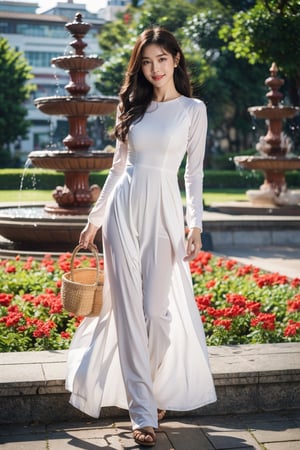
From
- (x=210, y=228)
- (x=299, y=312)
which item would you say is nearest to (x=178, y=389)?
(x=299, y=312)

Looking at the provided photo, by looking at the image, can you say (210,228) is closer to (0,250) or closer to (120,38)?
(0,250)

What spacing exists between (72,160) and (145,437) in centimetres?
786

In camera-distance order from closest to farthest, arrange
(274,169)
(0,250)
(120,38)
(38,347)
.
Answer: (38,347) → (0,250) → (274,169) → (120,38)

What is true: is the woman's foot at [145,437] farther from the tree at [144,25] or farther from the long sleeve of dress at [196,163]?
the tree at [144,25]

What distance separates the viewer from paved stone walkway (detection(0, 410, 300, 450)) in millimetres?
4023

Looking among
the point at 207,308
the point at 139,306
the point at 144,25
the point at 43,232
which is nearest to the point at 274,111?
the point at 43,232

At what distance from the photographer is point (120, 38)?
47.4 metres

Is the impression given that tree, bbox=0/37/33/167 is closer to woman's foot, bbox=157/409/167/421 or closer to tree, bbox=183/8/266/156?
tree, bbox=183/8/266/156

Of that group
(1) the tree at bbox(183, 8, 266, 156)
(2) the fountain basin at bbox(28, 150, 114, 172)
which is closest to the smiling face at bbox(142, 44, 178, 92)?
(2) the fountain basin at bbox(28, 150, 114, 172)

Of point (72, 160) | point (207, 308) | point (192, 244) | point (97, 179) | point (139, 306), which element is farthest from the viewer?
point (97, 179)

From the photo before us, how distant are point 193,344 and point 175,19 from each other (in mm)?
36940

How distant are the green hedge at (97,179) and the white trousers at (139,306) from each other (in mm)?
21524

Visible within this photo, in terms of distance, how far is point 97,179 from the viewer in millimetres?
26969

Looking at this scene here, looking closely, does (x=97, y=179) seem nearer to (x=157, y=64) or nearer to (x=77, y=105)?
(x=77, y=105)
